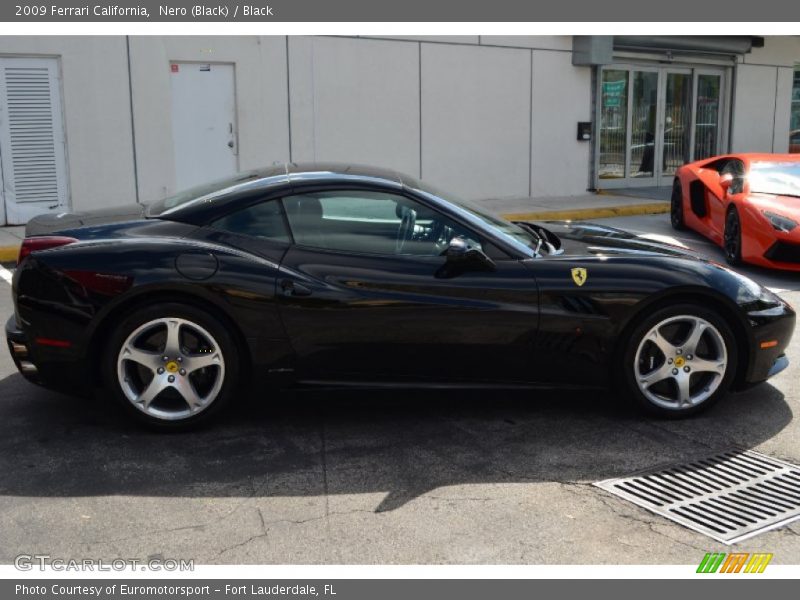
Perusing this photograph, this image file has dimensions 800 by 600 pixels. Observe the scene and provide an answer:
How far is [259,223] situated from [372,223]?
0.59 meters

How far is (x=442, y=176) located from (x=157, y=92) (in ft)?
16.2

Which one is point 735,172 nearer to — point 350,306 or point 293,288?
point 350,306

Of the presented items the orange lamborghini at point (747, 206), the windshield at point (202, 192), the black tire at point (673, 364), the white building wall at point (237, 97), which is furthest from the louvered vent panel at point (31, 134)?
the black tire at point (673, 364)

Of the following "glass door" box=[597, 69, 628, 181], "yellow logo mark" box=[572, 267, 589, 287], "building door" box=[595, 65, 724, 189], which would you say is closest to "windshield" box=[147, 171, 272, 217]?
"yellow logo mark" box=[572, 267, 589, 287]

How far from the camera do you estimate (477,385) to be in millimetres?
4754

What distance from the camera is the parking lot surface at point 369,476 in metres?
3.49

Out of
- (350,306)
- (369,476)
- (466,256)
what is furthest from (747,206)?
(369,476)

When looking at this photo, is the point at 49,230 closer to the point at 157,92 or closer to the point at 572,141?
the point at 157,92

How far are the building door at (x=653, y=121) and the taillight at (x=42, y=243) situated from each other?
45.9ft

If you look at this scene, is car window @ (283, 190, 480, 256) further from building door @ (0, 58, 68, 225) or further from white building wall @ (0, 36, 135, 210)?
white building wall @ (0, 36, 135, 210)

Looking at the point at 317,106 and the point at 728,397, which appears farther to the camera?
the point at 317,106

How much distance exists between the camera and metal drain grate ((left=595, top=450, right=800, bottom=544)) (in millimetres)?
3758

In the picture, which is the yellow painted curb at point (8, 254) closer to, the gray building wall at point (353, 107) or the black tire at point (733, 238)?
the gray building wall at point (353, 107)
